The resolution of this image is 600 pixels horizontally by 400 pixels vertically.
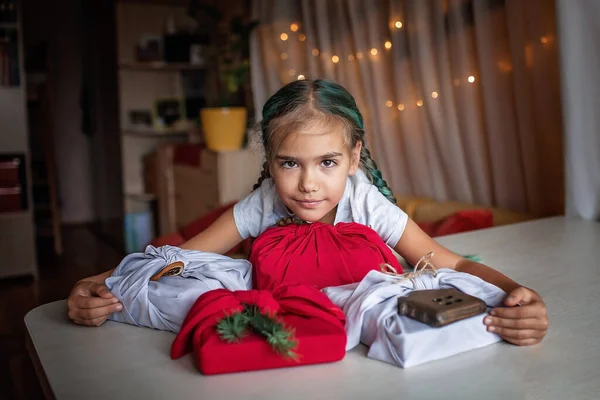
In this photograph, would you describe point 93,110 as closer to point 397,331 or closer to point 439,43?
point 439,43

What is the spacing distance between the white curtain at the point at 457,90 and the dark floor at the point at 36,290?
1.67 m

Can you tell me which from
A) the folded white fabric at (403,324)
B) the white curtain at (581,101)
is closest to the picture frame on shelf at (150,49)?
the white curtain at (581,101)

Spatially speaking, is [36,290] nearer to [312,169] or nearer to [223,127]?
[223,127]

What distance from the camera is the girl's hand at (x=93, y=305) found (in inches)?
35.4

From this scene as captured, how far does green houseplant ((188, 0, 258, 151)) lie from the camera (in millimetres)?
3508

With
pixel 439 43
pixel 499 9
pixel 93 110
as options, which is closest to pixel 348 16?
pixel 439 43

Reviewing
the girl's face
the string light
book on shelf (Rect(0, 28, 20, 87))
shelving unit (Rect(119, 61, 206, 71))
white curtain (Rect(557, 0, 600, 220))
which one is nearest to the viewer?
the girl's face

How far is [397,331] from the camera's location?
0.76m

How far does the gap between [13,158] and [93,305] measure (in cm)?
328

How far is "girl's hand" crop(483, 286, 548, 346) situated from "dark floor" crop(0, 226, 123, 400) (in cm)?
175

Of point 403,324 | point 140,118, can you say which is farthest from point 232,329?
point 140,118

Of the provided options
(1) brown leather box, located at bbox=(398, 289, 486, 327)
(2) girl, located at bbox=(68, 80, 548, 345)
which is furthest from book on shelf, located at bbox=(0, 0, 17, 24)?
(1) brown leather box, located at bbox=(398, 289, 486, 327)

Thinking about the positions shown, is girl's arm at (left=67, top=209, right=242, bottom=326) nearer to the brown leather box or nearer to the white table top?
the white table top

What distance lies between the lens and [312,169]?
3.18ft
